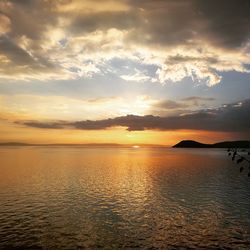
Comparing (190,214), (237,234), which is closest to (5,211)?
(190,214)

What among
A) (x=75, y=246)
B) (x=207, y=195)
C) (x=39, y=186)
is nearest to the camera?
(x=75, y=246)

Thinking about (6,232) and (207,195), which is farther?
(207,195)

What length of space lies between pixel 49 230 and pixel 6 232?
5.18 metres

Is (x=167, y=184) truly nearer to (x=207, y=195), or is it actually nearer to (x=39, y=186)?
(x=207, y=195)

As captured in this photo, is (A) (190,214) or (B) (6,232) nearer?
(B) (6,232)

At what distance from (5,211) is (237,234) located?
3467 cm

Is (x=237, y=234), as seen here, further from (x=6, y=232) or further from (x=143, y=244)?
(x=6, y=232)

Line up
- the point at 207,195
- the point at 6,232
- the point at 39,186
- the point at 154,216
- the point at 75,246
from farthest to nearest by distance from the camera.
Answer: the point at 39,186, the point at 207,195, the point at 154,216, the point at 6,232, the point at 75,246

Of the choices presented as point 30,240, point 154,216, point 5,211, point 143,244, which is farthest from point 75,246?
point 5,211

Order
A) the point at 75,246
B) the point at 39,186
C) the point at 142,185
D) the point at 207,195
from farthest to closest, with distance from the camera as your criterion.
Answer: the point at 142,185
the point at 39,186
the point at 207,195
the point at 75,246

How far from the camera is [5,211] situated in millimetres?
46594

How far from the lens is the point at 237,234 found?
1480 inches

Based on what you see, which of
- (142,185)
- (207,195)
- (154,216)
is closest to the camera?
(154,216)

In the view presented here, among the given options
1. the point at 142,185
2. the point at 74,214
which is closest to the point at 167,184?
the point at 142,185
